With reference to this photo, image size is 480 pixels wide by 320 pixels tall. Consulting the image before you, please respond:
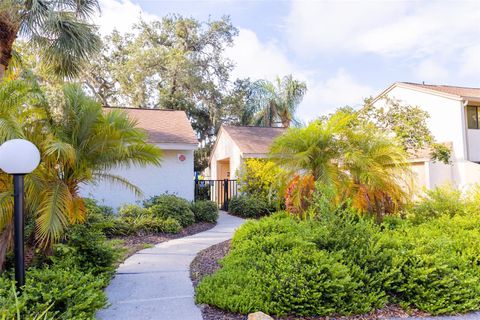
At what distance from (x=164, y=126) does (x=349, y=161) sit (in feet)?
26.2

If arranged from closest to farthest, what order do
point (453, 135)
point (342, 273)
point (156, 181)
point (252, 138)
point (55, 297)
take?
point (55, 297)
point (342, 273)
point (156, 181)
point (252, 138)
point (453, 135)

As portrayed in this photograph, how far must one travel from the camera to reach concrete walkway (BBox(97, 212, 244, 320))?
388 centimetres

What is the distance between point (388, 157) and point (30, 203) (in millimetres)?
6801

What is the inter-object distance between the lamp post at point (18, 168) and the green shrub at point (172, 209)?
19.6 feet

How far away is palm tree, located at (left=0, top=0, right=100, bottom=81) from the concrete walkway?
18.3 feet

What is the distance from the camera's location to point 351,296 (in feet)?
13.6

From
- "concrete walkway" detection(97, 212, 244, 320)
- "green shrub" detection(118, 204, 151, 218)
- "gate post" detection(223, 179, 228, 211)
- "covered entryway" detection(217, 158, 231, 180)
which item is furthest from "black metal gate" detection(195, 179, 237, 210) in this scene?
"concrete walkway" detection(97, 212, 244, 320)

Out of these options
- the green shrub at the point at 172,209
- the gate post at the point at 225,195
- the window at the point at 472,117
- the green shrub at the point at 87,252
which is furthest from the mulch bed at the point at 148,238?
the window at the point at 472,117

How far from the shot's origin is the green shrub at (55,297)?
123 inches

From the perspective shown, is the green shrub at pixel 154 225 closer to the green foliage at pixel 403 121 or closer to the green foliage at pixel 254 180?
the green foliage at pixel 254 180

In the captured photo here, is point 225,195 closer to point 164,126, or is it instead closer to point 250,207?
point 250,207

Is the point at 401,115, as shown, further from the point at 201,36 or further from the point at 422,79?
the point at 201,36

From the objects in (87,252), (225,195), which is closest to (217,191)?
(225,195)

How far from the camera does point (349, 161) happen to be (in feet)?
24.1
